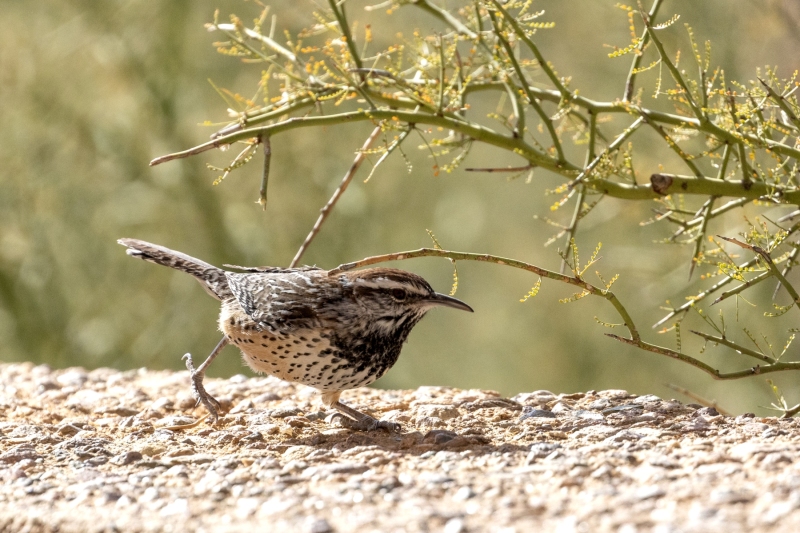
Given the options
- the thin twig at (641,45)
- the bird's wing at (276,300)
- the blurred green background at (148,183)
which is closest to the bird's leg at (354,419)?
the bird's wing at (276,300)

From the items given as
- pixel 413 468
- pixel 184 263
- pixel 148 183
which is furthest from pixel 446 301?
pixel 148 183

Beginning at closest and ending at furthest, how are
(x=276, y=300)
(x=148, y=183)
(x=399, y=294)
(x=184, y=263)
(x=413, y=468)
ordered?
1. (x=413, y=468)
2. (x=399, y=294)
3. (x=276, y=300)
4. (x=184, y=263)
5. (x=148, y=183)

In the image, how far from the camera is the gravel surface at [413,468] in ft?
9.18

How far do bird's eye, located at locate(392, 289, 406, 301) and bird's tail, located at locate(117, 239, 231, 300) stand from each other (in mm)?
1153

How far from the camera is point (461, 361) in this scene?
19.3m

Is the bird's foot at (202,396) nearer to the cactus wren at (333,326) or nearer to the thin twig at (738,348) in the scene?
the cactus wren at (333,326)

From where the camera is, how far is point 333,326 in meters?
4.41

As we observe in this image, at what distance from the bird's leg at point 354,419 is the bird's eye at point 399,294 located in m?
0.61

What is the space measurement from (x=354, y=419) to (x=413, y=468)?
1.22m

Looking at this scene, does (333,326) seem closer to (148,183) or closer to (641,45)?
(641,45)

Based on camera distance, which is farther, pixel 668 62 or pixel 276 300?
pixel 276 300

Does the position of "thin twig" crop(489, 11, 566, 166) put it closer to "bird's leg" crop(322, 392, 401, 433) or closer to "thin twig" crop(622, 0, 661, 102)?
"thin twig" crop(622, 0, 661, 102)

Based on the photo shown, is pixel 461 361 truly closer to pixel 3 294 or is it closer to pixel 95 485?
pixel 3 294

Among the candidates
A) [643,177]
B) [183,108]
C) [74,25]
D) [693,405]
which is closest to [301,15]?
[183,108]
